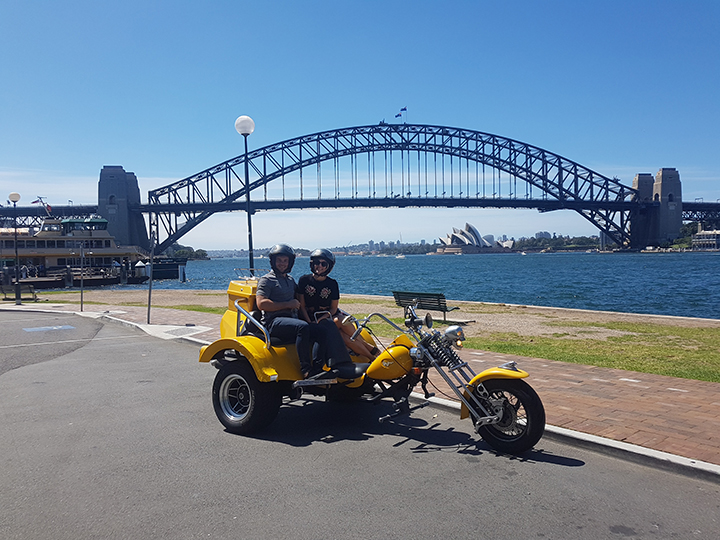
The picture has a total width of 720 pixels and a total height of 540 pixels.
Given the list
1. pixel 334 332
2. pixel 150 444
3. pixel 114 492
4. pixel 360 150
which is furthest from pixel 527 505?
pixel 360 150

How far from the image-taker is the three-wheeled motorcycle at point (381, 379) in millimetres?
4523

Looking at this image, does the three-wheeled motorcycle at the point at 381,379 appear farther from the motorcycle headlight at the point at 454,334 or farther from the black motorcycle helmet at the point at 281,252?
the black motorcycle helmet at the point at 281,252

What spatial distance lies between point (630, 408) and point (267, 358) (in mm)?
3409

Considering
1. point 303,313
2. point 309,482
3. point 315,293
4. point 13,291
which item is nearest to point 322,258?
point 315,293

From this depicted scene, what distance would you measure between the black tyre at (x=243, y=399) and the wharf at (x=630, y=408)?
1759 mm

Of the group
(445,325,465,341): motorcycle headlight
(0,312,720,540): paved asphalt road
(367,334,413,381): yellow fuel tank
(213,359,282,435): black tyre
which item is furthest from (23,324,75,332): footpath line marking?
(445,325,465,341): motorcycle headlight

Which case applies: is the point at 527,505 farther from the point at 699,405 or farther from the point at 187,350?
the point at 187,350

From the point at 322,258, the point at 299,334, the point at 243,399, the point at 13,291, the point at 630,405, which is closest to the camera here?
the point at 299,334

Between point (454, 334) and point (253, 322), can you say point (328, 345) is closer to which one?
point (253, 322)

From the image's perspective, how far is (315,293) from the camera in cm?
593

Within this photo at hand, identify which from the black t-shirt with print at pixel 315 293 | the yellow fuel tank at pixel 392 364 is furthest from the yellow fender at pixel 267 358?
the yellow fuel tank at pixel 392 364

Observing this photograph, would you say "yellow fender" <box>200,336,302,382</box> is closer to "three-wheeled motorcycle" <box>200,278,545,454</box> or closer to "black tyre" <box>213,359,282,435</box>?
"three-wheeled motorcycle" <box>200,278,545,454</box>

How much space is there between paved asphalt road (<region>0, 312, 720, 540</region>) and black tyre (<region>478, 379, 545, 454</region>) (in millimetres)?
116

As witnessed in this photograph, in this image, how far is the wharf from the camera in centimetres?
443
